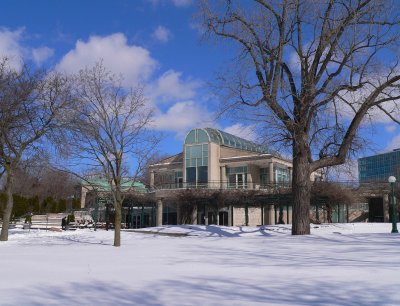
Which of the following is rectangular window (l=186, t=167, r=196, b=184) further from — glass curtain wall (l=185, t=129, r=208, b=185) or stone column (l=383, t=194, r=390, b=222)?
stone column (l=383, t=194, r=390, b=222)

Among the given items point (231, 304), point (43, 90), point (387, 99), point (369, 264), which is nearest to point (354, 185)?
point (387, 99)

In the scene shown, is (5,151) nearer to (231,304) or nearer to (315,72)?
(315,72)

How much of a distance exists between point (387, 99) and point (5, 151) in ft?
55.2

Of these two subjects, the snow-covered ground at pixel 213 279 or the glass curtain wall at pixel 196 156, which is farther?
the glass curtain wall at pixel 196 156

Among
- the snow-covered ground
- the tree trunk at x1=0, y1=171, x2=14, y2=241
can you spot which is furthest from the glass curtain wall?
the snow-covered ground

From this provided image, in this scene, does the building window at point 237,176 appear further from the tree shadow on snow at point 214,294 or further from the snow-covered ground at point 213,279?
the tree shadow on snow at point 214,294

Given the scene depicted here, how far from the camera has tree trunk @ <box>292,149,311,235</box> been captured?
17094mm

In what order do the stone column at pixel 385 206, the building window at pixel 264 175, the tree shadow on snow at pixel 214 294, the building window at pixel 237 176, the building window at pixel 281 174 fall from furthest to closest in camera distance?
1. the building window at pixel 264 175
2. the building window at pixel 281 174
3. the building window at pixel 237 176
4. the stone column at pixel 385 206
5. the tree shadow on snow at pixel 214 294

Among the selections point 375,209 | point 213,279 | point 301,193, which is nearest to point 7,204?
point 301,193

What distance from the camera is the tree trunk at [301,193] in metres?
17.1

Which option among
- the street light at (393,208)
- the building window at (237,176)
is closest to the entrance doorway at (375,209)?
the building window at (237,176)

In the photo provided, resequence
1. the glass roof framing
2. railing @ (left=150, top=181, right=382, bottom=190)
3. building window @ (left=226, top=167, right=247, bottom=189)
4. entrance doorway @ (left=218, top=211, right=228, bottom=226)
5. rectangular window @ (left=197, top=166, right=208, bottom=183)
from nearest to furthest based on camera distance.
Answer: railing @ (left=150, top=181, right=382, bottom=190)
building window @ (left=226, top=167, right=247, bottom=189)
entrance doorway @ (left=218, top=211, right=228, bottom=226)
rectangular window @ (left=197, top=166, right=208, bottom=183)
the glass roof framing

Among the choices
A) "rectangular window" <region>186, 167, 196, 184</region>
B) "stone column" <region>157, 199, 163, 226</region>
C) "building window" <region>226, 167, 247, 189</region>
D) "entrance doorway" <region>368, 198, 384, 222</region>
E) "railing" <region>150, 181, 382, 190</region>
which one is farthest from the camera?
"rectangular window" <region>186, 167, 196, 184</region>

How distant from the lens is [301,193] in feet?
56.8
